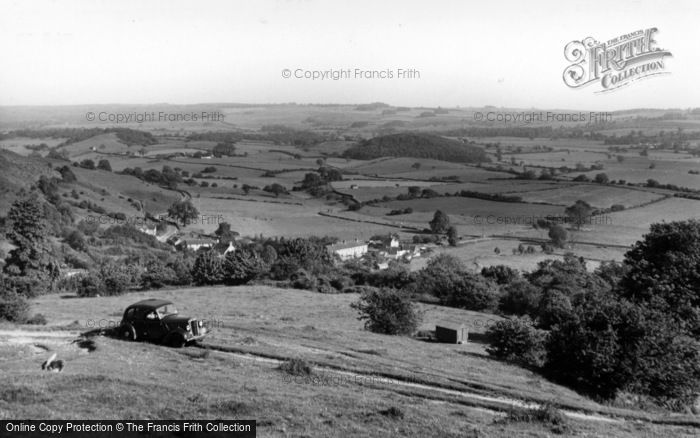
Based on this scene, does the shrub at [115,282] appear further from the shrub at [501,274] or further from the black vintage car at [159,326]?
the shrub at [501,274]

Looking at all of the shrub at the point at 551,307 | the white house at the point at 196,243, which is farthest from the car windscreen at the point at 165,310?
the white house at the point at 196,243

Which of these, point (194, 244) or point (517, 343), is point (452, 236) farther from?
point (517, 343)

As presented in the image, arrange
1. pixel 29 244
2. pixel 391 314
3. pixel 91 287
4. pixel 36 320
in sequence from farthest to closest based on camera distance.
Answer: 1. pixel 29 244
2. pixel 91 287
3. pixel 391 314
4. pixel 36 320

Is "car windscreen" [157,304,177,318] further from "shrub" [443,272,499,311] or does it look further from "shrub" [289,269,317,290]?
"shrub" [443,272,499,311]

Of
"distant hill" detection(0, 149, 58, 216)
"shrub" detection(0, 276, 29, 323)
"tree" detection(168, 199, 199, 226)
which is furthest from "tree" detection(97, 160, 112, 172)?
"shrub" detection(0, 276, 29, 323)

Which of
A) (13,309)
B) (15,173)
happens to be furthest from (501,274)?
(15,173)

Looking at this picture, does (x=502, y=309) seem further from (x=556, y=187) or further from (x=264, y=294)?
(x=556, y=187)
